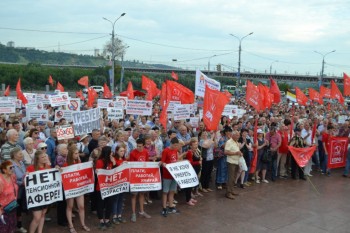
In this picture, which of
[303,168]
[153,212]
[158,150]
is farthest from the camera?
[303,168]

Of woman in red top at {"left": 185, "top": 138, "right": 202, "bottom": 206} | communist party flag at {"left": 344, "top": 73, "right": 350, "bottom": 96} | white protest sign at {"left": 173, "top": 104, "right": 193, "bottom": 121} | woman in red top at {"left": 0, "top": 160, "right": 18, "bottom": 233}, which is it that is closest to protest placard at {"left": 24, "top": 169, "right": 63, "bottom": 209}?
woman in red top at {"left": 0, "top": 160, "right": 18, "bottom": 233}

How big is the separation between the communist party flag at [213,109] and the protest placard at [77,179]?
3.65m

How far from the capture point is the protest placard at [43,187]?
20.4 feet

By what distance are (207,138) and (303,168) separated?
4171mm

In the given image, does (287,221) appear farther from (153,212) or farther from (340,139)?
(340,139)

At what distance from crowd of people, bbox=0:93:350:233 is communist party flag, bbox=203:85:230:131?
1.23 ft

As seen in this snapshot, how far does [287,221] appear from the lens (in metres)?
7.86

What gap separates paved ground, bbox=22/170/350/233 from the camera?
7340 mm

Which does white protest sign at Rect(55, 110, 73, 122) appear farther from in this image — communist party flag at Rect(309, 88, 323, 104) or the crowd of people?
communist party flag at Rect(309, 88, 323, 104)

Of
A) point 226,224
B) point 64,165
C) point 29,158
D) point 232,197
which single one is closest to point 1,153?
point 29,158

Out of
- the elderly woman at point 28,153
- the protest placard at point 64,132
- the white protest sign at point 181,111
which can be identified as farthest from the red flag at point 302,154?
the elderly woman at point 28,153

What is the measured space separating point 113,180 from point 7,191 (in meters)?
1.94

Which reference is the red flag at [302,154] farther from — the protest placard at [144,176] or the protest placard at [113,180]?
the protest placard at [113,180]

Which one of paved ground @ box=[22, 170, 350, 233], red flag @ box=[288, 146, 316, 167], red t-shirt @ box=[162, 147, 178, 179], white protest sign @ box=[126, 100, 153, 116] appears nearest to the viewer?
paved ground @ box=[22, 170, 350, 233]
